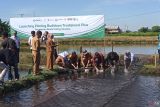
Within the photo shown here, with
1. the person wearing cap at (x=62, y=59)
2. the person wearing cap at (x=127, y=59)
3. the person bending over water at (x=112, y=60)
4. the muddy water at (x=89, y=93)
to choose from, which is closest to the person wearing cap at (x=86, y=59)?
the person wearing cap at (x=62, y=59)

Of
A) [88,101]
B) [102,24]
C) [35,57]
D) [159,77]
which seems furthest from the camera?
[102,24]

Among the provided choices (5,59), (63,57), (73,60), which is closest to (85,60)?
(73,60)

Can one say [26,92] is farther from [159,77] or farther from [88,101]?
[159,77]

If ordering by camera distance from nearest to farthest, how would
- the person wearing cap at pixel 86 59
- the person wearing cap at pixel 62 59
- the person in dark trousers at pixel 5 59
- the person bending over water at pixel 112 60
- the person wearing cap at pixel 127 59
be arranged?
the person in dark trousers at pixel 5 59
the person wearing cap at pixel 62 59
the person wearing cap at pixel 86 59
the person bending over water at pixel 112 60
the person wearing cap at pixel 127 59

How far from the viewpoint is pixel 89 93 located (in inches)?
557

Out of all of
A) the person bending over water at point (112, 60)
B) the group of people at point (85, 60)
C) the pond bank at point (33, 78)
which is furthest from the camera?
the person bending over water at point (112, 60)

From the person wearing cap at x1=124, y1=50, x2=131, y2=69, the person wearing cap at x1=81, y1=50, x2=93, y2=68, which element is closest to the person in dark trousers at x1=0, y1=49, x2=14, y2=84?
the person wearing cap at x1=81, y1=50, x2=93, y2=68

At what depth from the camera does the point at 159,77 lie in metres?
20.3

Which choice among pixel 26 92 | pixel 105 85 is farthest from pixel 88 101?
pixel 105 85

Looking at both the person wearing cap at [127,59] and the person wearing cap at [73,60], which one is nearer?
the person wearing cap at [73,60]

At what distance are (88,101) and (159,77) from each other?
8487mm

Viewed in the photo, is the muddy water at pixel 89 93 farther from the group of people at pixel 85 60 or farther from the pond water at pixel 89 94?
the group of people at pixel 85 60

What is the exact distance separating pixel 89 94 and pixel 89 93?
23 centimetres

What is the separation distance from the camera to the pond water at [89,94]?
1230cm
